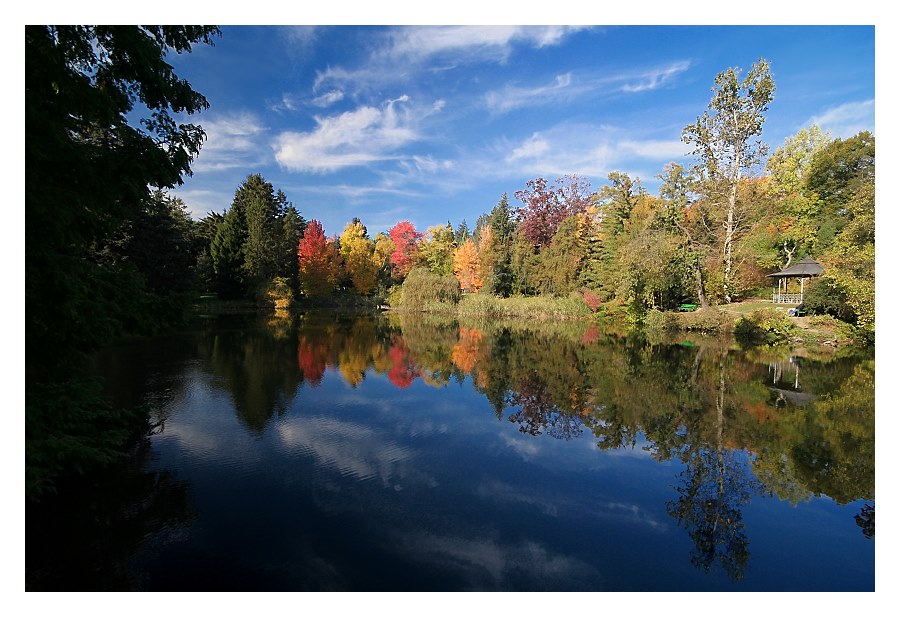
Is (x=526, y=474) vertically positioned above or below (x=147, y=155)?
below

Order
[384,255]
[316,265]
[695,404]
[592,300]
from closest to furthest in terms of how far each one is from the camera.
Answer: [695,404] < [592,300] < [316,265] < [384,255]

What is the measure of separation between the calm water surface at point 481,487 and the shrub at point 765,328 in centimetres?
792

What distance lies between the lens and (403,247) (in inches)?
1813

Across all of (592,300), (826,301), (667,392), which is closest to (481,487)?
(667,392)

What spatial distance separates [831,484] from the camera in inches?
237

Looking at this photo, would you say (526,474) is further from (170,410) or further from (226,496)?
(170,410)

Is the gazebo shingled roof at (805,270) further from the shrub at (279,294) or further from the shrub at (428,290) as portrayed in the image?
the shrub at (279,294)

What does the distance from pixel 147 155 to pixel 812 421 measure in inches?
442

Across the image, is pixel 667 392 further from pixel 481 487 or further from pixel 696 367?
pixel 481 487

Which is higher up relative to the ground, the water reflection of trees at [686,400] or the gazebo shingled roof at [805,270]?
the gazebo shingled roof at [805,270]

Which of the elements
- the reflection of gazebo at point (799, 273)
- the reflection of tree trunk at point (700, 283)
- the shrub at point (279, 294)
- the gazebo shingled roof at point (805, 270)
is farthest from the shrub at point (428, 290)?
the gazebo shingled roof at point (805, 270)

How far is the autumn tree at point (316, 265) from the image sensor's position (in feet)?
135

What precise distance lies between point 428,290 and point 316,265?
38.0ft

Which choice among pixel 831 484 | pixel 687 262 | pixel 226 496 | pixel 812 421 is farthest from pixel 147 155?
pixel 687 262
